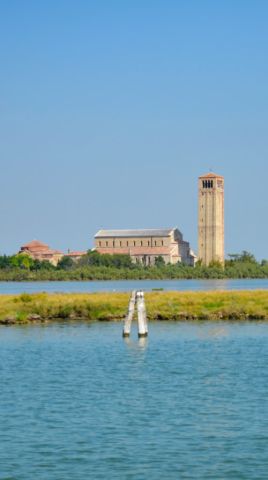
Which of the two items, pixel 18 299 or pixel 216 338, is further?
pixel 18 299

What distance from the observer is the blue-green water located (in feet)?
59.8

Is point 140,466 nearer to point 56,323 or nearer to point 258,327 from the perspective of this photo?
point 258,327

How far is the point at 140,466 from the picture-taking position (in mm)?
18078

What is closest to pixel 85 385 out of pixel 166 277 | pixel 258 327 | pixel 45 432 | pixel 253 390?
pixel 253 390

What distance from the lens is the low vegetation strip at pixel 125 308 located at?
4591 cm

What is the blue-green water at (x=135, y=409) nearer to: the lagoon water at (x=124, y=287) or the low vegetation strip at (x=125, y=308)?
the low vegetation strip at (x=125, y=308)

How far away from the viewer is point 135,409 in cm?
2342

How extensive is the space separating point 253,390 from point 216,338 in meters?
13.3

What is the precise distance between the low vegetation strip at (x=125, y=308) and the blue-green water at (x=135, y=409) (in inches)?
276

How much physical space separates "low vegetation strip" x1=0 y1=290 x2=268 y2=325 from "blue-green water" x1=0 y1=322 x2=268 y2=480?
23.0ft

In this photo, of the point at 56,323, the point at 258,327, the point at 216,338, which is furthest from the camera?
the point at 56,323

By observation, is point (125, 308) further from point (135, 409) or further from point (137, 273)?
point (137, 273)

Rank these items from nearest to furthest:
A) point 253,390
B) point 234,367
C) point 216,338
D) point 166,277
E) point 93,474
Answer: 1. point 93,474
2. point 253,390
3. point 234,367
4. point 216,338
5. point 166,277

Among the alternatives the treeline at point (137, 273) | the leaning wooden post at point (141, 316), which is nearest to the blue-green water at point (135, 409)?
the leaning wooden post at point (141, 316)
